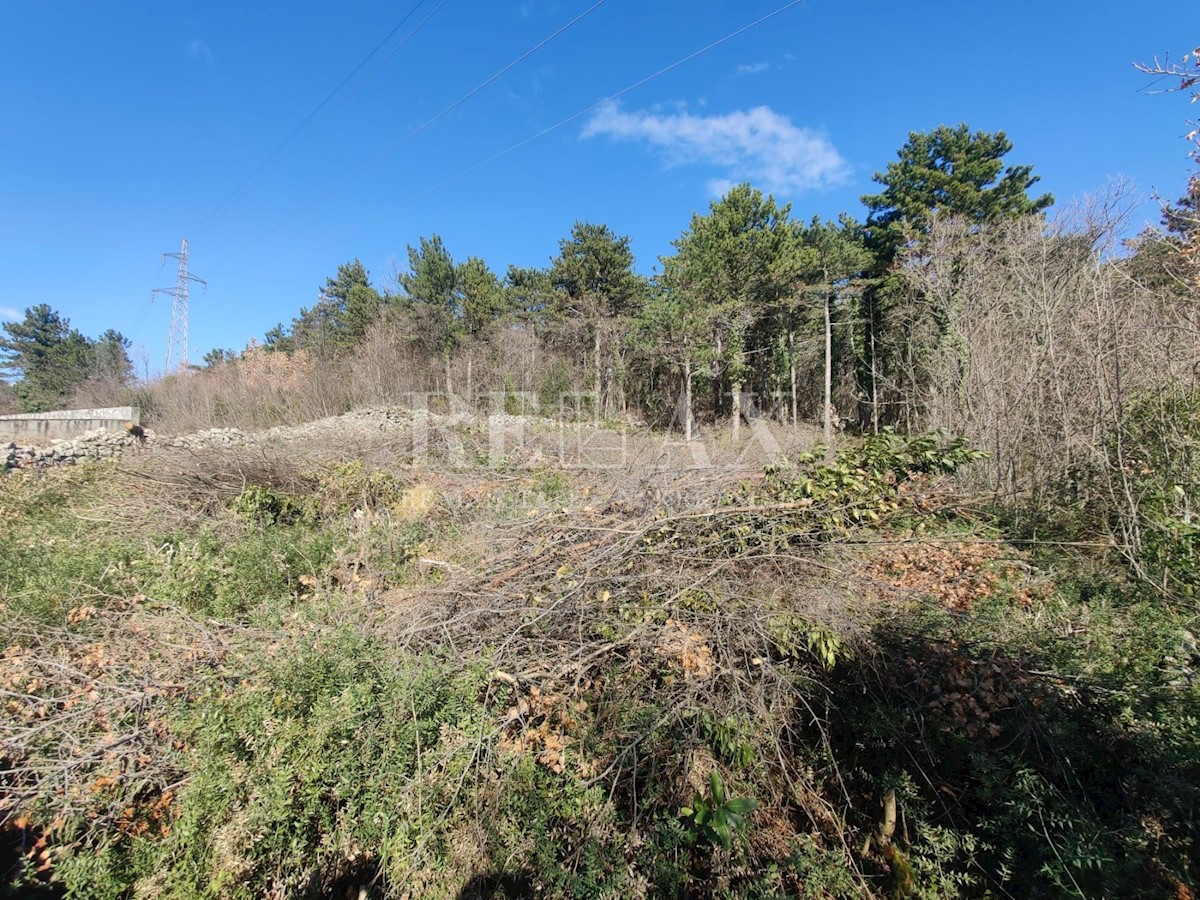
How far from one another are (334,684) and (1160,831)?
3.88 metres

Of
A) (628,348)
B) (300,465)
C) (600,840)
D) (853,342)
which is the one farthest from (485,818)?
(853,342)

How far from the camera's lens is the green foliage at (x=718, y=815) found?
78.4 inches

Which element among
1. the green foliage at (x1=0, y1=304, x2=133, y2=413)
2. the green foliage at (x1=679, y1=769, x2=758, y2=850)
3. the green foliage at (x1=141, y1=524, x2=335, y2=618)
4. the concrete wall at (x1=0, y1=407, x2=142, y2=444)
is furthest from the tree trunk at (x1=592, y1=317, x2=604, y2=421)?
the green foliage at (x1=0, y1=304, x2=133, y2=413)

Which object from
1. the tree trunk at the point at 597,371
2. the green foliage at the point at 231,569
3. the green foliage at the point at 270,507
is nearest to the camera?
the green foliage at the point at 231,569

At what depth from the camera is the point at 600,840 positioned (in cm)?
229

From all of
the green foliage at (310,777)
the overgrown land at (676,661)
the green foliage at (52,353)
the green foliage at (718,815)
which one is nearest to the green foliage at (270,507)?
the overgrown land at (676,661)

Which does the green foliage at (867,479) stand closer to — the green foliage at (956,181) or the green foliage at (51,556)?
the green foliage at (51,556)

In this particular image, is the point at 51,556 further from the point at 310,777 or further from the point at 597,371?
the point at 597,371

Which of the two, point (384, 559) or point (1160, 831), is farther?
point (384, 559)

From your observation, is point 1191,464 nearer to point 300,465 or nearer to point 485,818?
point 485,818

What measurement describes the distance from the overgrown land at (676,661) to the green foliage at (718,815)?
0.06 feet

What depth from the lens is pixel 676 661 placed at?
2756 millimetres

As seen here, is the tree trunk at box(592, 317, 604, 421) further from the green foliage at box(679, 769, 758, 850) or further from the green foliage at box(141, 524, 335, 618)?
the green foliage at box(679, 769, 758, 850)

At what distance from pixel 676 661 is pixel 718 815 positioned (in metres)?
0.81
